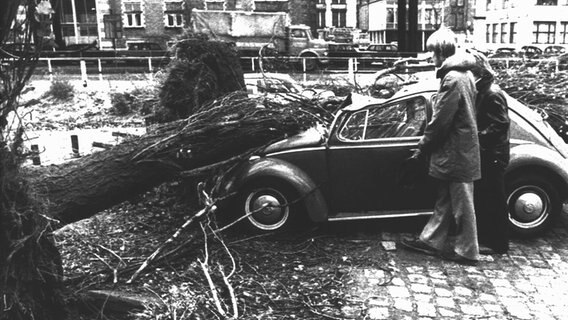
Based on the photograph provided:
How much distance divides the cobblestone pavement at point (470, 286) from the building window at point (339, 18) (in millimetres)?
58458

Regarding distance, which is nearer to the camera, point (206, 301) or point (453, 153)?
point (206, 301)

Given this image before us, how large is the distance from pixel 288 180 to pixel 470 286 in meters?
2.20

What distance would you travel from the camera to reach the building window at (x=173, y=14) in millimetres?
56450

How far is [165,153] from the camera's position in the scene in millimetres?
6340

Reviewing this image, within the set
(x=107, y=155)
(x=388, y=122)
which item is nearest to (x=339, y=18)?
(x=388, y=122)

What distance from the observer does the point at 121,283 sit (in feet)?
17.1

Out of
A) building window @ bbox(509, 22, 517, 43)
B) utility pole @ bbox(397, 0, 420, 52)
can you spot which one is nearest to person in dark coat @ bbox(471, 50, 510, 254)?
utility pole @ bbox(397, 0, 420, 52)

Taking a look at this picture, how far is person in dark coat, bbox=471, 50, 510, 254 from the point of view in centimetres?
585

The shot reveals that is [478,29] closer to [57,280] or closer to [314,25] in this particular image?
[314,25]

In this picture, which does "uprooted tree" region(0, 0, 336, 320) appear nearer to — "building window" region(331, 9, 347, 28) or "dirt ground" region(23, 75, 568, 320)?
"dirt ground" region(23, 75, 568, 320)

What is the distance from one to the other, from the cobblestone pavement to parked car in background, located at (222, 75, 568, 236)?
505 millimetres

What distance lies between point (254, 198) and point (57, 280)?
2806mm

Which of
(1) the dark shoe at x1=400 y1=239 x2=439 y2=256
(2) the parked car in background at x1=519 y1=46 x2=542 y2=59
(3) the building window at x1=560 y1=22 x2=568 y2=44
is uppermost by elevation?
(3) the building window at x1=560 y1=22 x2=568 y2=44

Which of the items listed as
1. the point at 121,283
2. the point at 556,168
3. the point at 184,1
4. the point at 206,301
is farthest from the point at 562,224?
the point at 184,1
